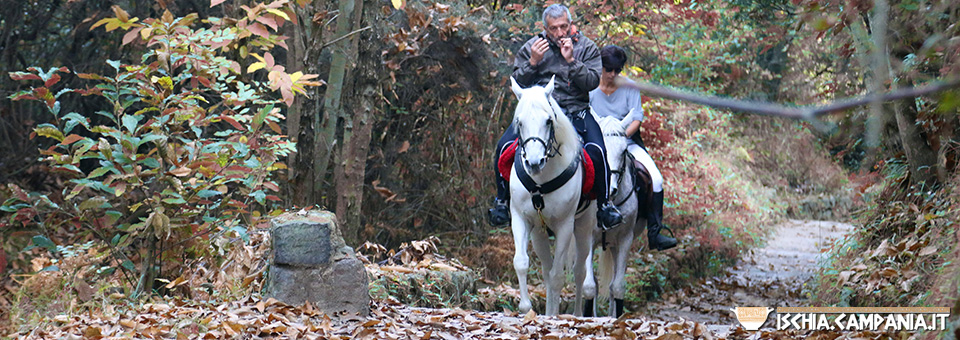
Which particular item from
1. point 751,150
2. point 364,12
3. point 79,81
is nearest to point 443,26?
point 364,12

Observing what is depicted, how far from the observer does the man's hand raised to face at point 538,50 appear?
19.8 feet

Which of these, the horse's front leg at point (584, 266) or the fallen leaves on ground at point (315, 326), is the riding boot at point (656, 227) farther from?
the fallen leaves on ground at point (315, 326)

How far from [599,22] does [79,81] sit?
6879mm

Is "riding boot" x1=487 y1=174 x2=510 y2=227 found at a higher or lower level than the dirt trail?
higher

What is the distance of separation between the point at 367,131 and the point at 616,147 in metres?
2.64

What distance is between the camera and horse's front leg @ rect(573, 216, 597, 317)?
633 cm

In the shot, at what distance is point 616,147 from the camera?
6805 millimetres

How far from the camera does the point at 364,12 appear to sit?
7.77 meters

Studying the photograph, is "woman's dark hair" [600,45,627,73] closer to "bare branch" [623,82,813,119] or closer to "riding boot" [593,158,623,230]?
"riding boot" [593,158,623,230]

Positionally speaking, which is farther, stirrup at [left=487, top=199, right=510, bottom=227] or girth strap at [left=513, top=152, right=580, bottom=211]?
stirrup at [left=487, top=199, right=510, bottom=227]

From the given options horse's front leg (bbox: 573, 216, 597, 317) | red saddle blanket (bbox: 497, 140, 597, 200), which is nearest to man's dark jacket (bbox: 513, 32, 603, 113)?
red saddle blanket (bbox: 497, 140, 597, 200)

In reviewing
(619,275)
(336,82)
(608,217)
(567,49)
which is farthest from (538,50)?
(336,82)

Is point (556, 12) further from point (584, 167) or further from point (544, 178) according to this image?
point (544, 178)

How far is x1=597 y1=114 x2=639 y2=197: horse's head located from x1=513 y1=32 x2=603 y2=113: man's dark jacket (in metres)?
0.42
